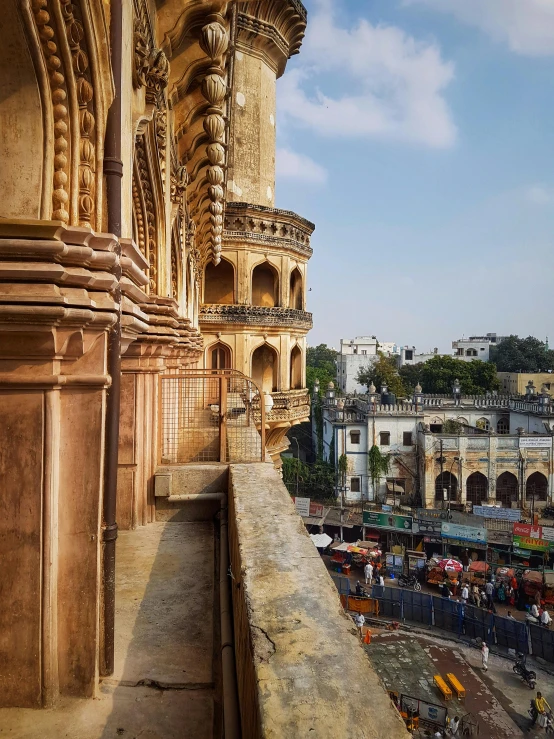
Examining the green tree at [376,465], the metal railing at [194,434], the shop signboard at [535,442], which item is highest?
the metal railing at [194,434]

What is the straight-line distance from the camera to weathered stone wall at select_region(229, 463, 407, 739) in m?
1.90

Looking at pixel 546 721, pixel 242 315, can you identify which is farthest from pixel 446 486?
pixel 242 315

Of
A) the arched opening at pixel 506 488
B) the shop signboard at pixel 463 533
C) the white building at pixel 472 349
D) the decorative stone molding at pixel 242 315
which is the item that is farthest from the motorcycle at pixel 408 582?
the white building at pixel 472 349

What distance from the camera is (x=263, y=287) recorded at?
60.5 ft

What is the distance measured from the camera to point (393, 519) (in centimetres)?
2742

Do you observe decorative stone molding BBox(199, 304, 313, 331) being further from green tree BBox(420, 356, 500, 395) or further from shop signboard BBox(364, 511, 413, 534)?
green tree BBox(420, 356, 500, 395)

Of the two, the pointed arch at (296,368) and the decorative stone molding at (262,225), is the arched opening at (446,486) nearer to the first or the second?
the pointed arch at (296,368)

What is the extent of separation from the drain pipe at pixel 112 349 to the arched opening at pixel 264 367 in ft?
47.1

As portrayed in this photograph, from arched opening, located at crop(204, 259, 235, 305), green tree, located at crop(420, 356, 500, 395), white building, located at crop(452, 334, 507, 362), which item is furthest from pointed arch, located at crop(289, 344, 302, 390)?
white building, located at crop(452, 334, 507, 362)

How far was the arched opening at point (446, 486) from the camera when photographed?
34.6m

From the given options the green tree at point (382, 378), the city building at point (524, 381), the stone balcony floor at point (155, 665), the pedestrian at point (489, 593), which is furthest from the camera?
the green tree at point (382, 378)

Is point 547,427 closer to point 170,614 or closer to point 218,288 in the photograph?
point 218,288

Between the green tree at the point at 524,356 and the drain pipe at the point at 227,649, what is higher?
the green tree at the point at 524,356

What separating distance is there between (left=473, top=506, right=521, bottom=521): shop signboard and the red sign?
2.77 meters
